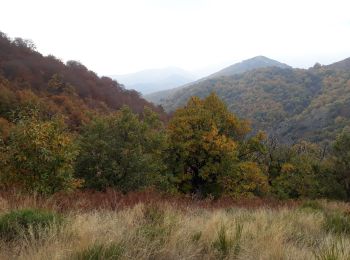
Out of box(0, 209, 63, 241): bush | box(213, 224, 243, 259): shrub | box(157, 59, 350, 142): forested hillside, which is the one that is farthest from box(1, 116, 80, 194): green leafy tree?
box(157, 59, 350, 142): forested hillside

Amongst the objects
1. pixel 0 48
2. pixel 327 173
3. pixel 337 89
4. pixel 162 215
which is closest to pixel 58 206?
pixel 162 215

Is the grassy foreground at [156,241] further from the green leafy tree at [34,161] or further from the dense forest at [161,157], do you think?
the green leafy tree at [34,161]

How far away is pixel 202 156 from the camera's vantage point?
85.8ft

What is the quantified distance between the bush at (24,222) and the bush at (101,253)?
85cm

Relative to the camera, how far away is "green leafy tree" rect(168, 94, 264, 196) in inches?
1016

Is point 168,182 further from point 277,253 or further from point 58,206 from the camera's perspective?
point 277,253

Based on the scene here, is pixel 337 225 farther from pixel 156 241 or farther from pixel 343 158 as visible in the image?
pixel 343 158

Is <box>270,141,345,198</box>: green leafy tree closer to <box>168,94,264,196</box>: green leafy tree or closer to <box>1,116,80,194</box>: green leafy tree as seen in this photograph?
<box>168,94,264,196</box>: green leafy tree

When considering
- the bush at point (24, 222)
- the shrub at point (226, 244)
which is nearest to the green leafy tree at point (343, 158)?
the shrub at point (226, 244)

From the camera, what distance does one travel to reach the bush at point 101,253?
3844 millimetres

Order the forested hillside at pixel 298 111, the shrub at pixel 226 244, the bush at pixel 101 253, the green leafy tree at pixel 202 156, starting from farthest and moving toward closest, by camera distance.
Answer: the forested hillside at pixel 298 111 < the green leafy tree at pixel 202 156 < the shrub at pixel 226 244 < the bush at pixel 101 253

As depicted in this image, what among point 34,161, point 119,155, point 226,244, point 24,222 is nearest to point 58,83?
point 119,155

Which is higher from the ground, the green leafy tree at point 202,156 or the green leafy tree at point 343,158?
the green leafy tree at point 202,156

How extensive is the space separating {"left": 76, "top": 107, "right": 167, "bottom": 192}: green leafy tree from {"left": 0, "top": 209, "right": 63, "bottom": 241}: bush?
14100mm
